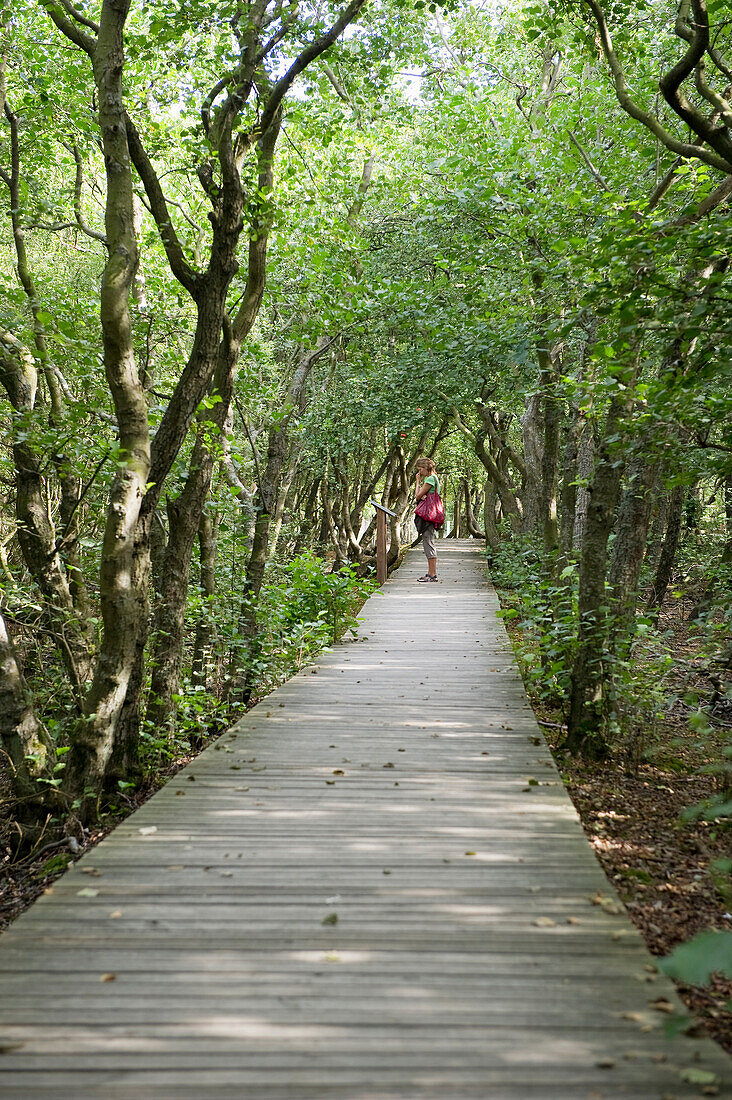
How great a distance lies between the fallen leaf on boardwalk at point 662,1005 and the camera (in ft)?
8.37

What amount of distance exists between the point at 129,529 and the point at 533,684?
4.95 m

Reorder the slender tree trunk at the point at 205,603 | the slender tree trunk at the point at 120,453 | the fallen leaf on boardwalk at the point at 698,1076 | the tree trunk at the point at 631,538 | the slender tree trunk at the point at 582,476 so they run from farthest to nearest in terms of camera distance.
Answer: the slender tree trunk at the point at 582,476
the slender tree trunk at the point at 205,603
the tree trunk at the point at 631,538
the slender tree trunk at the point at 120,453
the fallen leaf on boardwalk at the point at 698,1076

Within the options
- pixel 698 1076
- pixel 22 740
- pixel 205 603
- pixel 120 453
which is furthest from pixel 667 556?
pixel 698 1076

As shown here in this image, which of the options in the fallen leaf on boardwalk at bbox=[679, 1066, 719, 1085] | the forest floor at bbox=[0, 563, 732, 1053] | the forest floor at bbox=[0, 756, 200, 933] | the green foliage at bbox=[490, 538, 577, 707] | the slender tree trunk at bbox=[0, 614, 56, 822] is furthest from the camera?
the green foliage at bbox=[490, 538, 577, 707]

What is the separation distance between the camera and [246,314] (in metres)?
6.72

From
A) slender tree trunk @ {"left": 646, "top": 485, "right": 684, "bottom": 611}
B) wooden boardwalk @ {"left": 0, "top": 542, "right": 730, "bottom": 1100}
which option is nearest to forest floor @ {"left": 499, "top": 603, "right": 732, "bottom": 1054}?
wooden boardwalk @ {"left": 0, "top": 542, "right": 730, "bottom": 1100}

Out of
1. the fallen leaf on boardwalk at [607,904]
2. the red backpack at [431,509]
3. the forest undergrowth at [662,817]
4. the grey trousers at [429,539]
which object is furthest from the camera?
→ the grey trousers at [429,539]

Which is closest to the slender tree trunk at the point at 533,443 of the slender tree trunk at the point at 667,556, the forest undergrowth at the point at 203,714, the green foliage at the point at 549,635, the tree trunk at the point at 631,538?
the slender tree trunk at the point at 667,556

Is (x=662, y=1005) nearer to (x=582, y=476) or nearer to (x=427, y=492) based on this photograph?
(x=582, y=476)

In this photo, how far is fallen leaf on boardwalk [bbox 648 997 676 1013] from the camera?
255cm

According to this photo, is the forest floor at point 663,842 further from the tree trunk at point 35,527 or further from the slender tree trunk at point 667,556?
the slender tree trunk at point 667,556

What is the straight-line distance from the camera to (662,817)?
5020mm

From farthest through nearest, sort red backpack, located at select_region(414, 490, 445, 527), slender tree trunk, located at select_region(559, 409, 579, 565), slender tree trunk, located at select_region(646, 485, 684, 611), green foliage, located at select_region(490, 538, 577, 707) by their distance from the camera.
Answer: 1. red backpack, located at select_region(414, 490, 445, 527)
2. slender tree trunk, located at select_region(646, 485, 684, 611)
3. slender tree trunk, located at select_region(559, 409, 579, 565)
4. green foliage, located at select_region(490, 538, 577, 707)

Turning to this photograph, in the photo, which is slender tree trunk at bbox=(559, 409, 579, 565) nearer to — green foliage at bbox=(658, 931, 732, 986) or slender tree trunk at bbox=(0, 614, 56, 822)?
slender tree trunk at bbox=(0, 614, 56, 822)
